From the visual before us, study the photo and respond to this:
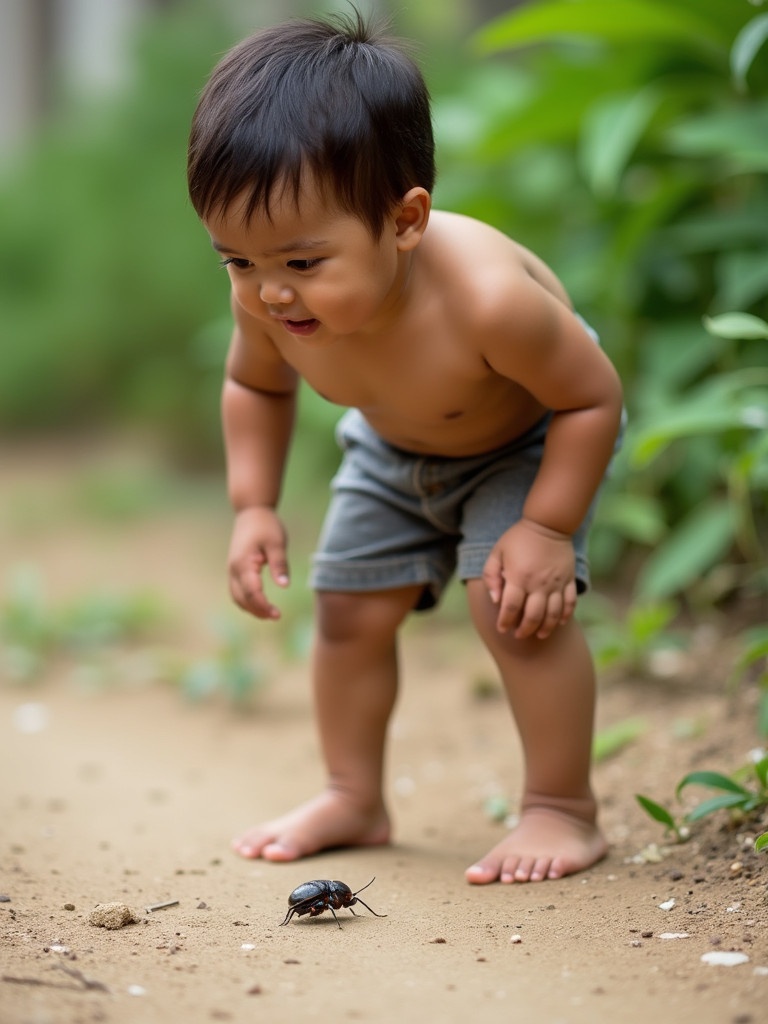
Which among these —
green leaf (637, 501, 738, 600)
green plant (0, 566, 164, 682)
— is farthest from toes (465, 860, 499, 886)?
green plant (0, 566, 164, 682)

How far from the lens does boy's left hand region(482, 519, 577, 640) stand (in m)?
1.85

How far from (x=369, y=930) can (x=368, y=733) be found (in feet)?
1.67

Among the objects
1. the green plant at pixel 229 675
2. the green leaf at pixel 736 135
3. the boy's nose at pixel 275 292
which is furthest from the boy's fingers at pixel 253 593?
the green leaf at pixel 736 135

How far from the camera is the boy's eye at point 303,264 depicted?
1.65 metres

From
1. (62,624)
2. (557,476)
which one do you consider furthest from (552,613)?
(62,624)

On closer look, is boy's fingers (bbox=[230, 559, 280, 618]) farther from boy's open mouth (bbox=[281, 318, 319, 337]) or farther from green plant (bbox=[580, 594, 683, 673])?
green plant (bbox=[580, 594, 683, 673])

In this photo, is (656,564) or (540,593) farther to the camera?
(656,564)

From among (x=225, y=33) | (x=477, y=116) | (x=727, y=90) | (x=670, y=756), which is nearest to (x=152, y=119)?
(x=225, y=33)

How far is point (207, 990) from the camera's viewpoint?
55.1 inches

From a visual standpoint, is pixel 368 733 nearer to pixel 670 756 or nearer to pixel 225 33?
pixel 670 756

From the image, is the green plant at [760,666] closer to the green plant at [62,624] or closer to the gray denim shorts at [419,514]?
the gray denim shorts at [419,514]

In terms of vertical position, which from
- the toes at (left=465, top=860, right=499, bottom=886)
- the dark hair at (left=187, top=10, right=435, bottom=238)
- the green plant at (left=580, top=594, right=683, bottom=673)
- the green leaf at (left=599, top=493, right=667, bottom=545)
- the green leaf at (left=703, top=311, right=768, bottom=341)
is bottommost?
the green plant at (left=580, top=594, right=683, bottom=673)

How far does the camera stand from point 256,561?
204 cm

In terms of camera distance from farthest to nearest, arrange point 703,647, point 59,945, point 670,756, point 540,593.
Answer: point 703,647 < point 670,756 < point 540,593 < point 59,945
